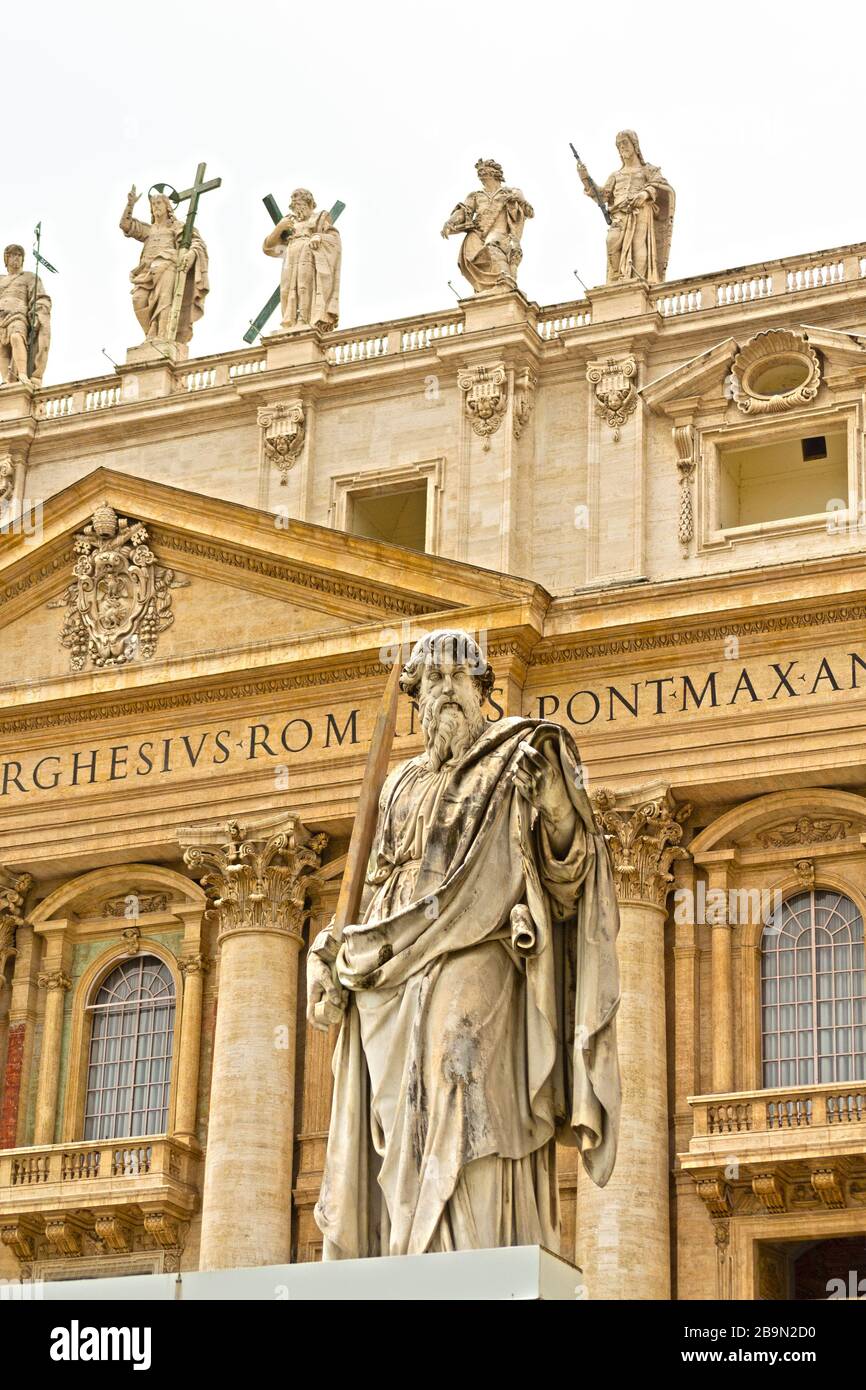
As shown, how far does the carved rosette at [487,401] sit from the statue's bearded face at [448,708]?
19615 millimetres

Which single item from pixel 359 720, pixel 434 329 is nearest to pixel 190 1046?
pixel 359 720

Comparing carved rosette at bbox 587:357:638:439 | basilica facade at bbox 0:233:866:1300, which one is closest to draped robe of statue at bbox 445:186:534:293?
basilica facade at bbox 0:233:866:1300

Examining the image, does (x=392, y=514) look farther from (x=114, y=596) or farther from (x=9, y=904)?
(x=9, y=904)

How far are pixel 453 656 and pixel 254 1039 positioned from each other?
1749cm

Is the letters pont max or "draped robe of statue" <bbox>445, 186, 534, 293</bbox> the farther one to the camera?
"draped robe of statue" <bbox>445, 186, 534, 293</bbox>

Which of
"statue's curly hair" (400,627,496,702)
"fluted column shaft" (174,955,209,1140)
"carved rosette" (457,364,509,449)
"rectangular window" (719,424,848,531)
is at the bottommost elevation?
"statue's curly hair" (400,627,496,702)

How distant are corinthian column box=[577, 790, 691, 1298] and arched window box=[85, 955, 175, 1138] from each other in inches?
212

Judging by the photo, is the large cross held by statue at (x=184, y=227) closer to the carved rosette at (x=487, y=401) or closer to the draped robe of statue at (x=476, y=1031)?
the carved rosette at (x=487, y=401)

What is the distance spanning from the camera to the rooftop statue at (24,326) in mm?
31156

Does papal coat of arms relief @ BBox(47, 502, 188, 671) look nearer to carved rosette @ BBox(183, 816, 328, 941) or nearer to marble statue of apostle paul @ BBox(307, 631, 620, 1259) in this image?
carved rosette @ BBox(183, 816, 328, 941)

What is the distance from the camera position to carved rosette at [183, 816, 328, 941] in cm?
2569

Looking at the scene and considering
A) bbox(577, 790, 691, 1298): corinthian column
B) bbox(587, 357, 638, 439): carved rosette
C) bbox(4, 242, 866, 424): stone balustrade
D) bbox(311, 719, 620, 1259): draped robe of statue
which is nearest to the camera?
bbox(311, 719, 620, 1259): draped robe of statue

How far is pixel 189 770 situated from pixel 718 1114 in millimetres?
6985
